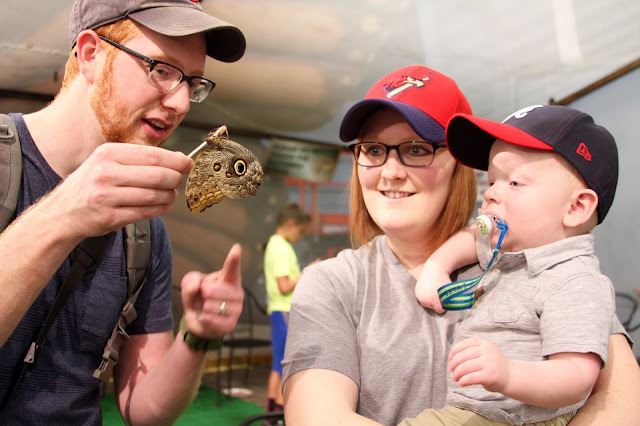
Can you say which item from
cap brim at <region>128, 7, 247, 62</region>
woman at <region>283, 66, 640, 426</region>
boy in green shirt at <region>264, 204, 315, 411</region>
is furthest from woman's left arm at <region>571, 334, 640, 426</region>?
boy in green shirt at <region>264, 204, 315, 411</region>

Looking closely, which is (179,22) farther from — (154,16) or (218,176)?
(218,176)

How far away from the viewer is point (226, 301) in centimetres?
141

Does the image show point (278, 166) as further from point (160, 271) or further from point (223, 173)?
point (223, 173)

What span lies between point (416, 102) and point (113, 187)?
0.90 m

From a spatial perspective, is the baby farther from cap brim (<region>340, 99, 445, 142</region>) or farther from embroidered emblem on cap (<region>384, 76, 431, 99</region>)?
embroidered emblem on cap (<region>384, 76, 431, 99</region>)

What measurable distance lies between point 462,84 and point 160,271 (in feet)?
18.1

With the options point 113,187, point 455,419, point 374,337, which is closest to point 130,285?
point 113,187

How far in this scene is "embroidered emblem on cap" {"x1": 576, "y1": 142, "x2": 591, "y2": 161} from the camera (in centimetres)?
137

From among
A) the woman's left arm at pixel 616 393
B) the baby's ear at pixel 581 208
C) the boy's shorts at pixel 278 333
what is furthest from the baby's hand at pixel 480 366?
the boy's shorts at pixel 278 333

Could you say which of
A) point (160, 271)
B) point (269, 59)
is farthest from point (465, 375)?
point (269, 59)

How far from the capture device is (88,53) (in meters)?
1.51

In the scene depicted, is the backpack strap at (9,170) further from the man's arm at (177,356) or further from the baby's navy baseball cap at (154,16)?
the man's arm at (177,356)

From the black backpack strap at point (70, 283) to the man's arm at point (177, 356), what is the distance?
0.32 meters

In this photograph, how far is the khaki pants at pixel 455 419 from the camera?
125 centimetres
